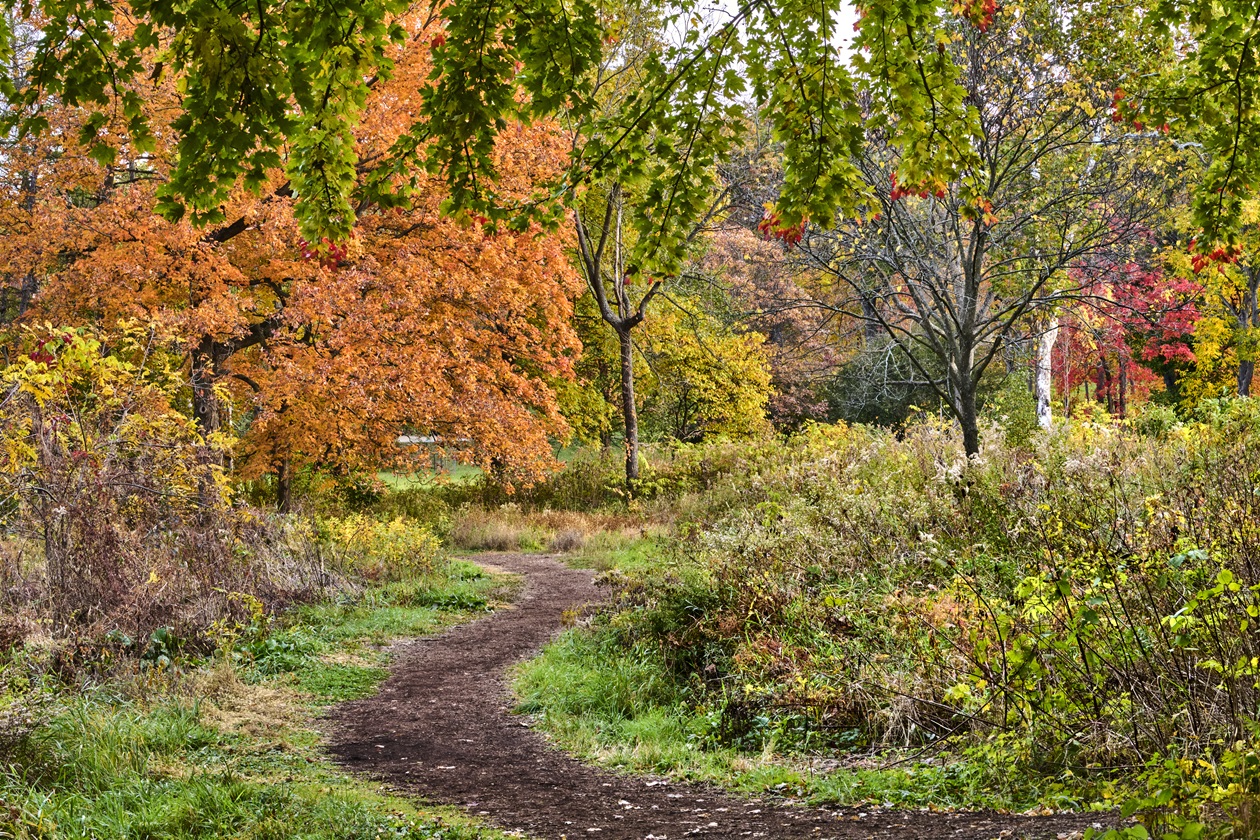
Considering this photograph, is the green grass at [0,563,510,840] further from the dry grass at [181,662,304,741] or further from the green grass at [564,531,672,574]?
the green grass at [564,531,672,574]

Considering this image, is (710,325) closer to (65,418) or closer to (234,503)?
(234,503)

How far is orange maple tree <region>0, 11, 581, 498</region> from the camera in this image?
1248 centimetres

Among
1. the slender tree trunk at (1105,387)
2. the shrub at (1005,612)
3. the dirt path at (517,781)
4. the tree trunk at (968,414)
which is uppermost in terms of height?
the slender tree trunk at (1105,387)

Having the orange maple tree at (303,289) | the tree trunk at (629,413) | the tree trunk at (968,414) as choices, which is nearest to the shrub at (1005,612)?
the tree trunk at (968,414)

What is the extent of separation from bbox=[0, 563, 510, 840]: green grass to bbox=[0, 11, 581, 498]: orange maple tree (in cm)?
512

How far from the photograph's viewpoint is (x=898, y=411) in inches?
1118

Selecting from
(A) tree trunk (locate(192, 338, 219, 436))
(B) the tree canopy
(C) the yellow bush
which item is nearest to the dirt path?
(C) the yellow bush

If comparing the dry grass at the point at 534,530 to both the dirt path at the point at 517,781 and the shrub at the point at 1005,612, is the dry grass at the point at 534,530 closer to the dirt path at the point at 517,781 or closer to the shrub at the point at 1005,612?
the shrub at the point at 1005,612

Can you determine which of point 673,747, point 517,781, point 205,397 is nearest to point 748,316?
point 673,747

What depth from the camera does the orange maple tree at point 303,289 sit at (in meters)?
12.5

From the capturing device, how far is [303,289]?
12859 mm

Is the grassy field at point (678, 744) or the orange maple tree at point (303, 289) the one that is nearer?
the grassy field at point (678, 744)

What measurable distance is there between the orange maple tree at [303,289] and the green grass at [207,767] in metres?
5.12

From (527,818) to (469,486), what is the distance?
58.7 ft
